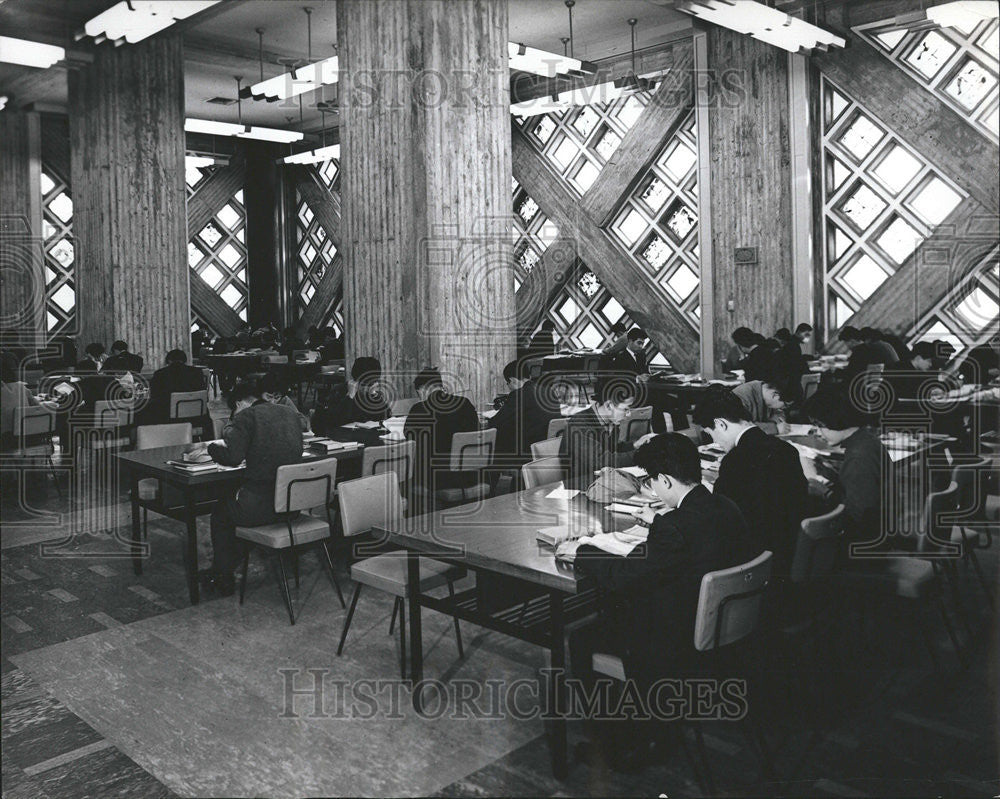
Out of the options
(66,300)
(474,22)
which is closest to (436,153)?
(474,22)

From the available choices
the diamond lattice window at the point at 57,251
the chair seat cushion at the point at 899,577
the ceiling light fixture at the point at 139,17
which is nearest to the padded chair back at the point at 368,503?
the chair seat cushion at the point at 899,577

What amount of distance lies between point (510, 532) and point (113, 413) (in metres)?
5.80

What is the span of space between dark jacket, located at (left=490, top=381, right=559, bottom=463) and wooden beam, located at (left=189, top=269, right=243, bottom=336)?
47.3 ft

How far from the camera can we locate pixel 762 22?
32.4 ft

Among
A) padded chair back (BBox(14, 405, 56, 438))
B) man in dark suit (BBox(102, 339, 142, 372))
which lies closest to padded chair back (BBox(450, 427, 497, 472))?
padded chair back (BBox(14, 405, 56, 438))

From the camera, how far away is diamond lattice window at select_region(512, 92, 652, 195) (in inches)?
559

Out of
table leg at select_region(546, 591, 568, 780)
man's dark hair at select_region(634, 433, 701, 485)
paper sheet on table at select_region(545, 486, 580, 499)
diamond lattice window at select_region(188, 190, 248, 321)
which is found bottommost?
table leg at select_region(546, 591, 568, 780)

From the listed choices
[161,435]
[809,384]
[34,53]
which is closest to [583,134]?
[809,384]

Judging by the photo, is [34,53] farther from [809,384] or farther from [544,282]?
[809,384]

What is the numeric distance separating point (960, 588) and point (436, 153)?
566cm

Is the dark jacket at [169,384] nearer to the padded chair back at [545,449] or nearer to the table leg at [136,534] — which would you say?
the table leg at [136,534]

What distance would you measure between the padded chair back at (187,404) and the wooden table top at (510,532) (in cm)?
475

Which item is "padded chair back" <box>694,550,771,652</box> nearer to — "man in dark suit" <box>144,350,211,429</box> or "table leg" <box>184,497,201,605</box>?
"table leg" <box>184,497,201,605</box>

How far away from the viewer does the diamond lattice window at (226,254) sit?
62.5ft
